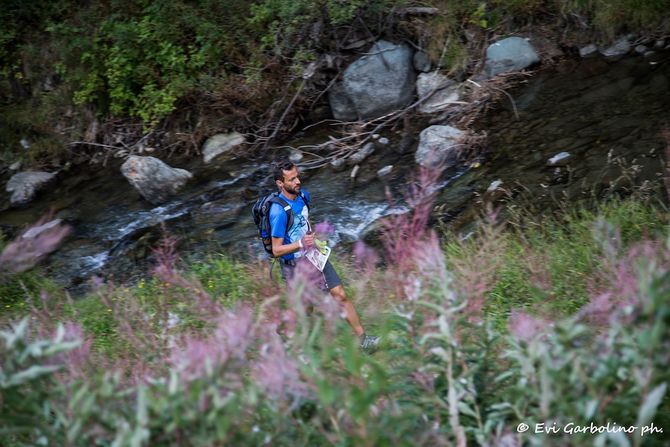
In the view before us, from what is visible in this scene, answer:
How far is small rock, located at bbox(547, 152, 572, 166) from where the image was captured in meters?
9.44

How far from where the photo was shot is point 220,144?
12.9 meters

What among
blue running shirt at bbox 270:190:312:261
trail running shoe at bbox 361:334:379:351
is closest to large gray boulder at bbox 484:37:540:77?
blue running shirt at bbox 270:190:312:261

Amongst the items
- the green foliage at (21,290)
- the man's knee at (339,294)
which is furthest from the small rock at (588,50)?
the green foliage at (21,290)

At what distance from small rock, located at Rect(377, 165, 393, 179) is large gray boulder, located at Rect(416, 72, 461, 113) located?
1.85 meters

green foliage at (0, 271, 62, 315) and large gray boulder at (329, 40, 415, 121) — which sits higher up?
green foliage at (0, 271, 62, 315)

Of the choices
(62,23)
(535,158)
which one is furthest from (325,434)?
(62,23)

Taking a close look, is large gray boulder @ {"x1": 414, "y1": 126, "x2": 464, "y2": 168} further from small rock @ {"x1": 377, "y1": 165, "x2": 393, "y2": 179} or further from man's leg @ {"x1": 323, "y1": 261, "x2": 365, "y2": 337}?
man's leg @ {"x1": 323, "y1": 261, "x2": 365, "y2": 337}

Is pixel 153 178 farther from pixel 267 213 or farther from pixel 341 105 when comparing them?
pixel 267 213

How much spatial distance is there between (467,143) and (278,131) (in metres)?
3.91

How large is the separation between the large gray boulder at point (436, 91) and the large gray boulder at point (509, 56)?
2.27 feet

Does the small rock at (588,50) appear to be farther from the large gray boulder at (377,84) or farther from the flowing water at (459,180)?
the large gray boulder at (377,84)

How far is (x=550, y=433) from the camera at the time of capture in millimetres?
2682

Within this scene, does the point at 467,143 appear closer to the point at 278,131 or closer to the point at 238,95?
the point at 278,131

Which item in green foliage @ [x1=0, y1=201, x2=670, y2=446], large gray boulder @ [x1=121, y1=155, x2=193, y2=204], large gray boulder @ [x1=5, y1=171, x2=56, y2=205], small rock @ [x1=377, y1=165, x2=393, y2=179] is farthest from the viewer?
large gray boulder @ [x1=5, y1=171, x2=56, y2=205]
